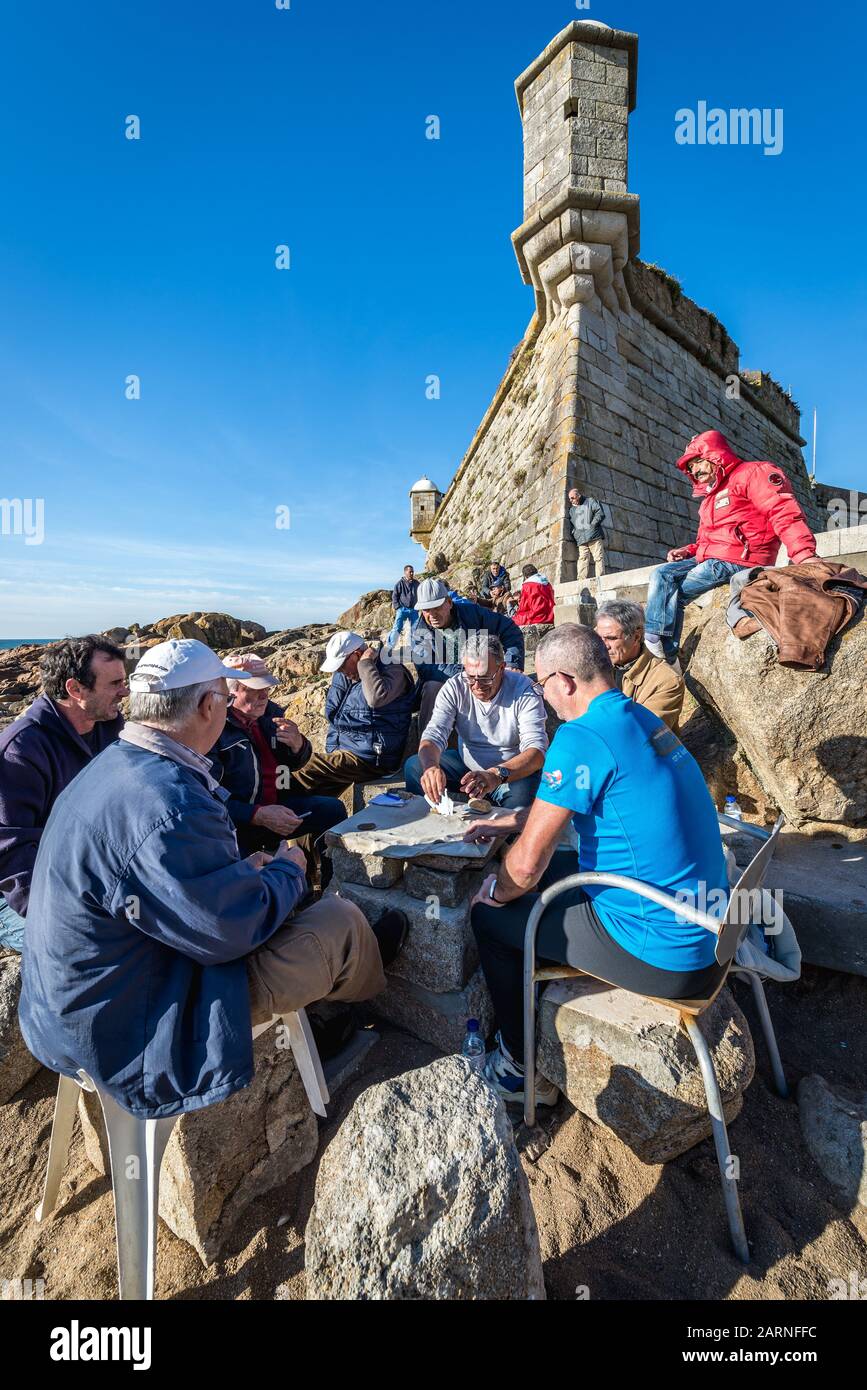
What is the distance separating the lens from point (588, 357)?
9.90 meters

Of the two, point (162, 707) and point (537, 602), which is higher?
point (537, 602)

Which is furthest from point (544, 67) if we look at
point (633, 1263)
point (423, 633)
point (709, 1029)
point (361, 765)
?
point (633, 1263)

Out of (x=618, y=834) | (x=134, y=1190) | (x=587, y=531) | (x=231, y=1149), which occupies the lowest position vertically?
(x=231, y=1149)

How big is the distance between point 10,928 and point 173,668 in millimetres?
1506

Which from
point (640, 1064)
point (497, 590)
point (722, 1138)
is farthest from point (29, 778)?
point (497, 590)

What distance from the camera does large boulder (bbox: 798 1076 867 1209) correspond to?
6.04 feet

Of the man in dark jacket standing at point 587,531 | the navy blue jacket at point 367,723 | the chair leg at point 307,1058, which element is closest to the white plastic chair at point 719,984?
the chair leg at point 307,1058

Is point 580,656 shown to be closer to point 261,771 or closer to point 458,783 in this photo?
point 458,783

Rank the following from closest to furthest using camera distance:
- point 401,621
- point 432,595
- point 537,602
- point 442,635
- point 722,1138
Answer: point 722,1138
point 432,595
point 442,635
point 401,621
point 537,602

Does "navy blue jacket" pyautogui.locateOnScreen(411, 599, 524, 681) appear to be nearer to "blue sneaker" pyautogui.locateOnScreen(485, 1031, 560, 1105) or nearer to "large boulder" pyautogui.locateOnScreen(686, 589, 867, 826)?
"large boulder" pyautogui.locateOnScreen(686, 589, 867, 826)

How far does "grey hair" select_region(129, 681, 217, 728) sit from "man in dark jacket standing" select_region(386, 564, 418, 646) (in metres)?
A: 3.03

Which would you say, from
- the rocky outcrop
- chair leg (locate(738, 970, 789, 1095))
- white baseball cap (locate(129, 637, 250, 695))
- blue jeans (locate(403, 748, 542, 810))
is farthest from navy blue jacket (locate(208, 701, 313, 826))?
the rocky outcrop

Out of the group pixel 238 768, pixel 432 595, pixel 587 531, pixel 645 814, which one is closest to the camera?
pixel 645 814
